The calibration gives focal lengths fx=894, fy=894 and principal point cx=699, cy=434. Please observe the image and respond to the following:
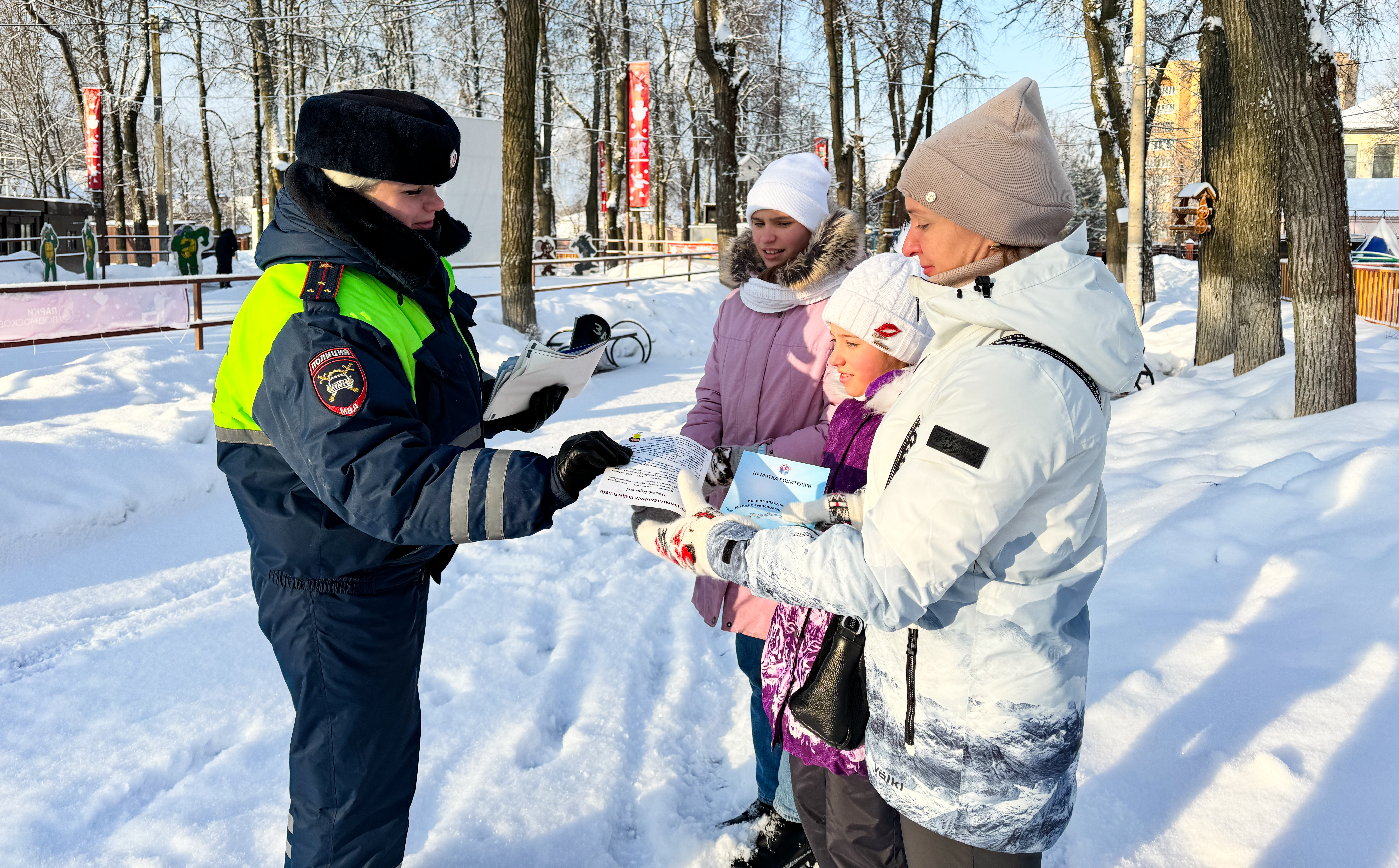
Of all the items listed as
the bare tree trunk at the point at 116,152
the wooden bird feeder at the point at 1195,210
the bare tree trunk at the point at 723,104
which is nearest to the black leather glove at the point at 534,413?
the wooden bird feeder at the point at 1195,210

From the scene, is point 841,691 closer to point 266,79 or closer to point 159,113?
point 159,113

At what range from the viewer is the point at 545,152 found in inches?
1137

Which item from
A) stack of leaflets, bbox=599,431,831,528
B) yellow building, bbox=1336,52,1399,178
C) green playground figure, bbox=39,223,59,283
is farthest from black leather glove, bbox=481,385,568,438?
yellow building, bbox=1336,52,1399,178

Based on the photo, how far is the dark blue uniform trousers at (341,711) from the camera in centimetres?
192

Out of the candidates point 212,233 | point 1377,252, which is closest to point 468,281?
point 212,233

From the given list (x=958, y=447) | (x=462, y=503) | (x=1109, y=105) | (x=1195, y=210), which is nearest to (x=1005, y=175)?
(x=958, y=447)

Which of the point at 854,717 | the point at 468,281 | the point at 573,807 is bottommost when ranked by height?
the point at 573,807

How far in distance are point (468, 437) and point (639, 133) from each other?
19931 mm

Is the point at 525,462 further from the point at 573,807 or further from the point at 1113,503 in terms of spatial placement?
the point at 1113,503

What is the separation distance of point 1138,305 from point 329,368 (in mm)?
15196

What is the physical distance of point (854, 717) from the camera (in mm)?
1757

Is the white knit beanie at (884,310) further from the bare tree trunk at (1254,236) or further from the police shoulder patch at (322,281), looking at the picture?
the bare tree trunk at (1254,236)

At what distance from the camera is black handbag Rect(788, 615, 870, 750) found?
1.74 metres

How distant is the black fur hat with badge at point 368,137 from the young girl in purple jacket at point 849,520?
1005 mm
